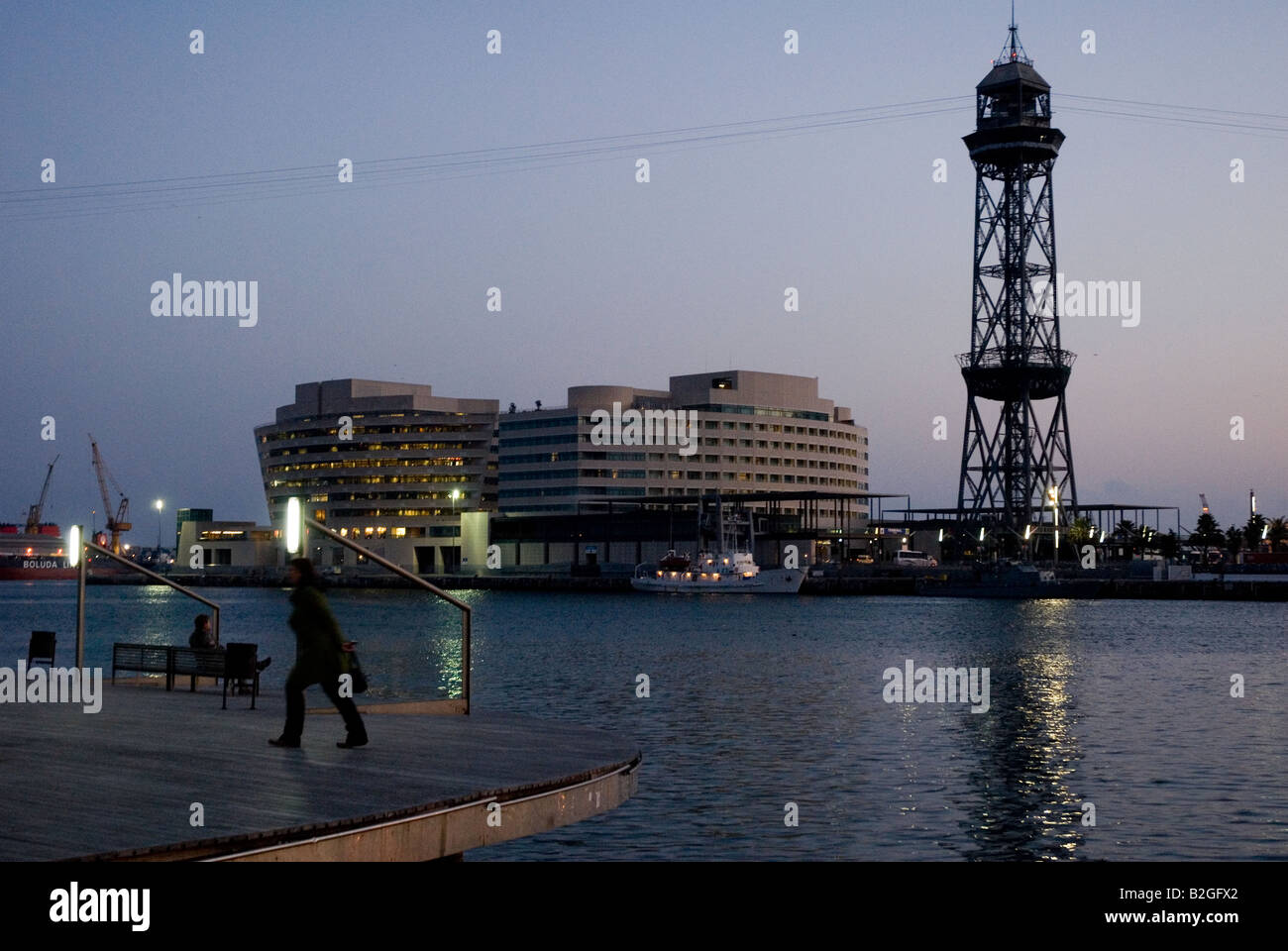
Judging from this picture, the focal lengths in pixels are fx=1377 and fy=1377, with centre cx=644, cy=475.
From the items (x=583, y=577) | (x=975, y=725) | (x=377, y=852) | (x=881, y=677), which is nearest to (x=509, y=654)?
(x=881, y=677)

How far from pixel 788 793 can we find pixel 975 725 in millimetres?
14193

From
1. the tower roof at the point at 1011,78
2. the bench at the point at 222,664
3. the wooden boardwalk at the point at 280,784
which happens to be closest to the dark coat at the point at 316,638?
the wooden boardwalk at the point at 280,784

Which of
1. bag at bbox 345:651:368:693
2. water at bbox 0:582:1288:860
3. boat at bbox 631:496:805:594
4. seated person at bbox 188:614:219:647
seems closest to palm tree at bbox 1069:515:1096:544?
boat at bbox 631:496:805:594

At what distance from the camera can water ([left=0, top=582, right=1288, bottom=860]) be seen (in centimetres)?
2152

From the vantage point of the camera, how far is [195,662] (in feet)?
88.4

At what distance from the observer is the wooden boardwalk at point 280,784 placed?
1297 centimetres

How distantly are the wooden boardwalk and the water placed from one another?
1994mm

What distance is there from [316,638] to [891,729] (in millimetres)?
21994

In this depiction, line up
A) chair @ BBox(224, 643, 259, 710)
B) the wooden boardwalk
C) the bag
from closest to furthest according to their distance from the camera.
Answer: the wooden boardwalk, the bag, chair @ BBox(224, 643, 259, 710)

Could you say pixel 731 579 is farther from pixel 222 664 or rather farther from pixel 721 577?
pixel 222 664

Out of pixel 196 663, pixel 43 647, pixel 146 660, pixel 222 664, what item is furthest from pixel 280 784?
pixel 43 647

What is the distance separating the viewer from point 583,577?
195250 mm

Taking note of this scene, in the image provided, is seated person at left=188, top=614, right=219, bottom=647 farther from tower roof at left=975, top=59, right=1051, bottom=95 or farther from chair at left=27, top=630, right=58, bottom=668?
tower roof at left=975, top=59, right=1051, bottom=95
